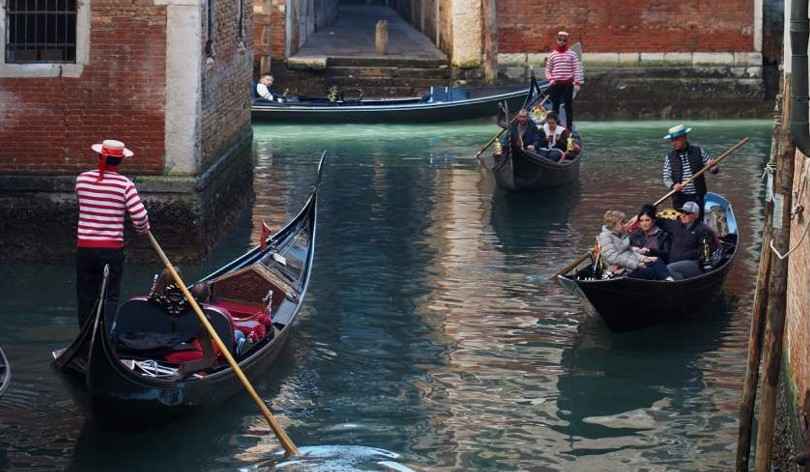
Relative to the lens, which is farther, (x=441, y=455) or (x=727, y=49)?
(x=727, y=49)

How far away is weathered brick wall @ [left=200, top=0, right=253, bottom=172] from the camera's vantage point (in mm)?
10594

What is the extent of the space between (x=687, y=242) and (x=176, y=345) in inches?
130

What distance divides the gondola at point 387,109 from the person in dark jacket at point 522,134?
4726 millimetres

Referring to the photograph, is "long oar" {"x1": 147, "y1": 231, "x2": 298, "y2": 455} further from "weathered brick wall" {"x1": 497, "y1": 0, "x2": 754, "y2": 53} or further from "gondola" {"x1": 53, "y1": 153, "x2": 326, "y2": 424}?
"weathered brick wall" {"x1": 497, "y1": 0, "x2": 754, "y2": 53}

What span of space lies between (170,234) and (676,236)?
3222 millimetres

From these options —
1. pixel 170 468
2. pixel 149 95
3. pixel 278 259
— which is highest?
pixel 149 95

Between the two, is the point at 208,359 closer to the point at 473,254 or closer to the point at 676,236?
the point at 676,236

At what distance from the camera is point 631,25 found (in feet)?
67.3

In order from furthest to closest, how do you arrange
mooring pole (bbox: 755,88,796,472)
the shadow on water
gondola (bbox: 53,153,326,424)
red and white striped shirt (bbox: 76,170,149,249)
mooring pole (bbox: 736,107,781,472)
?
red and white striped shirt (bbox: 76,170,149,249), the shadow on water, gondola (bbox: 53,153,326,424), mooring pole (bbox: 736,107,781,472), mooring pole (bbox: 755,88,796,472)

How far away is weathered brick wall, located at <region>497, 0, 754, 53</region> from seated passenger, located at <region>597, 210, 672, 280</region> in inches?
479

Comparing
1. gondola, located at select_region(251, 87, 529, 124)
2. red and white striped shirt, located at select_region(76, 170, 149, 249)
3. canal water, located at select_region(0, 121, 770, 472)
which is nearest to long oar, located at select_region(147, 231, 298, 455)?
canal water, located at select_region(0, 121, 770, 472)

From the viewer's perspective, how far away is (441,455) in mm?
6480

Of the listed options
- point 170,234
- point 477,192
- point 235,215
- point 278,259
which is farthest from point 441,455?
point 477,192

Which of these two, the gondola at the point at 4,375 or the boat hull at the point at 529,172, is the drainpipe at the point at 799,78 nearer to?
the gondola at the point at 4,375
